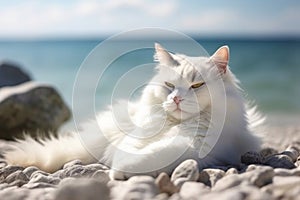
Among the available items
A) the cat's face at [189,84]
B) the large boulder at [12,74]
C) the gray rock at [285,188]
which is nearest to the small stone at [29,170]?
the cat's face at [189,84]

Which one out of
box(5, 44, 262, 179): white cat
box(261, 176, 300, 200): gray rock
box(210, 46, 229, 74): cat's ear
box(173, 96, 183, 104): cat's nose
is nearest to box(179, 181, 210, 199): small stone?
box(261, 176, 300, 200): gray rock

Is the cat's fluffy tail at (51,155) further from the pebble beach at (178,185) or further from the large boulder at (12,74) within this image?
the large boulder at (12,74)

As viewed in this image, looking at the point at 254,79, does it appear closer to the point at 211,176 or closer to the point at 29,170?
the point at 29,170

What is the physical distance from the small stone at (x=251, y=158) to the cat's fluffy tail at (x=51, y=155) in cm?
96

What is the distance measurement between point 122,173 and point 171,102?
52 cm

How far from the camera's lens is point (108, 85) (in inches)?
483

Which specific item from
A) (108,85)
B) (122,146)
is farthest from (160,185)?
(108,85)

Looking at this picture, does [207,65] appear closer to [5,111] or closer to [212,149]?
[212,149]

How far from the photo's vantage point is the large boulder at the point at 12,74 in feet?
23.2

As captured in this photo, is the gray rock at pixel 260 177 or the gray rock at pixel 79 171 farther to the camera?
the gray rock at pixel 79 171

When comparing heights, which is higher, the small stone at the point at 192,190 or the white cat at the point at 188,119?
the white cat at the point at 188,119

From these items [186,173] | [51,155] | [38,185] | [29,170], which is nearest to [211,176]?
[186,173]

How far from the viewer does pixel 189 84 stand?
9.20ft

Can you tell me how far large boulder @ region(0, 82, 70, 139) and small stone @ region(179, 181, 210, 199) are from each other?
349 centimetres
